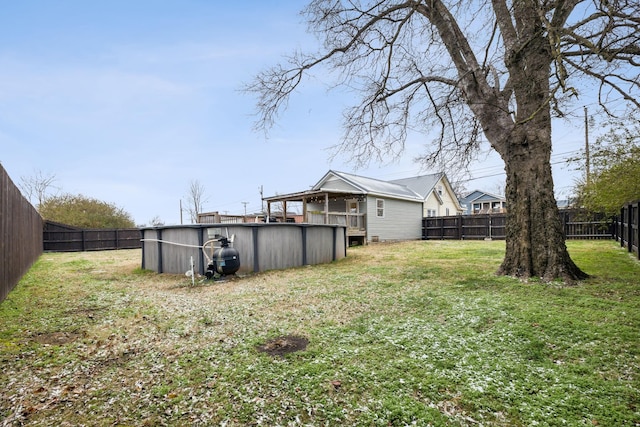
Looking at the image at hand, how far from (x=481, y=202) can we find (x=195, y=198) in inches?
1409

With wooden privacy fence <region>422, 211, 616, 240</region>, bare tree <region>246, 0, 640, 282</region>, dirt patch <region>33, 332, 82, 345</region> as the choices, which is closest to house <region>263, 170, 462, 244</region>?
wooden privacy fence <region>422, 211, 616, 240</region>

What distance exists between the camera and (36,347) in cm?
309

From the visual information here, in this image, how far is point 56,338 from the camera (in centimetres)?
340

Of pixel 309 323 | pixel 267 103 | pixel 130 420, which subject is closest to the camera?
pixel 130 420

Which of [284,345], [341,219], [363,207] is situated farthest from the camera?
[363,207]

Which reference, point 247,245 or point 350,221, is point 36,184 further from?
point 247,245

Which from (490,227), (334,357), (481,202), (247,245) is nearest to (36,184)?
(247,245)

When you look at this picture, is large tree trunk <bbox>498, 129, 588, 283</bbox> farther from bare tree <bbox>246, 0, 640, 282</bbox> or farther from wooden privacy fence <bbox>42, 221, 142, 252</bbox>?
wooden privacy fence <bbox>42, 221, 142, 252</bbox>

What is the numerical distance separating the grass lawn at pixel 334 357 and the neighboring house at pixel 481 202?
30562 millimetres

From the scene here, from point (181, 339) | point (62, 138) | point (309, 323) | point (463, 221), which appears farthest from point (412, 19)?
point (62, 138)

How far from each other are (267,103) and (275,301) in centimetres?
576

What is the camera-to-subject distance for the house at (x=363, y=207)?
49.3ft

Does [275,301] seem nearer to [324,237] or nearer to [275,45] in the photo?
[324,237]

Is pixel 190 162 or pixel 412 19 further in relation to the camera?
pixel 190 162
